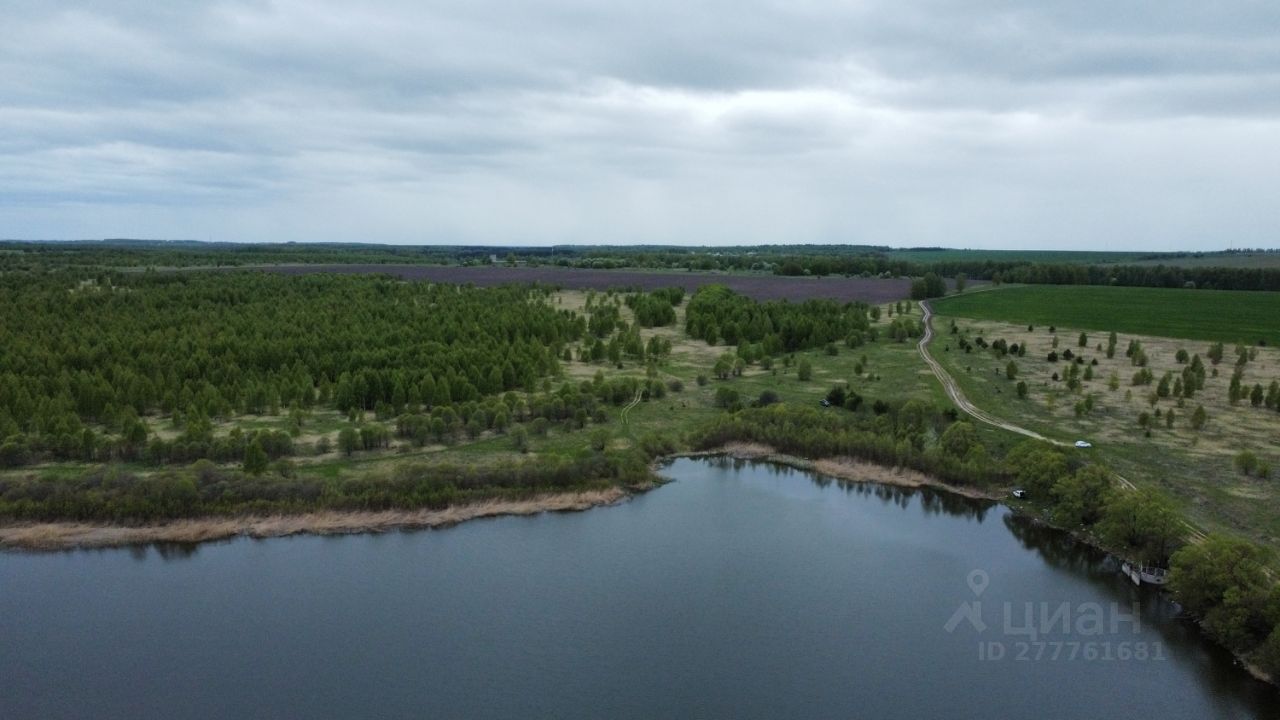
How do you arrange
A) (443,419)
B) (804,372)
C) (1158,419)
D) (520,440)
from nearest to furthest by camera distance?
(520,440) → (443,419) → (1158,419) → (804,372)

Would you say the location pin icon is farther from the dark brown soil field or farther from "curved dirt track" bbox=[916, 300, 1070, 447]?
the dark brown soil field

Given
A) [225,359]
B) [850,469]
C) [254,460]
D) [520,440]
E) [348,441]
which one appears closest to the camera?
[254,460]

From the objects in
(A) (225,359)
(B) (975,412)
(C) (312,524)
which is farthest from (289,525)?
(B) (975,412)

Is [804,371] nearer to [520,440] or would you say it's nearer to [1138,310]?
[520,440]

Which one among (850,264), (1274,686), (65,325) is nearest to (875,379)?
(1274,686)

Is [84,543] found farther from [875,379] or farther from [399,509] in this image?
[875,379]

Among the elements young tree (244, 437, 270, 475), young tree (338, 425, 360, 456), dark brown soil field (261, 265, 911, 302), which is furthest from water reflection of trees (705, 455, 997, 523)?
dark brown soil field (261, 265, 911, 302)
